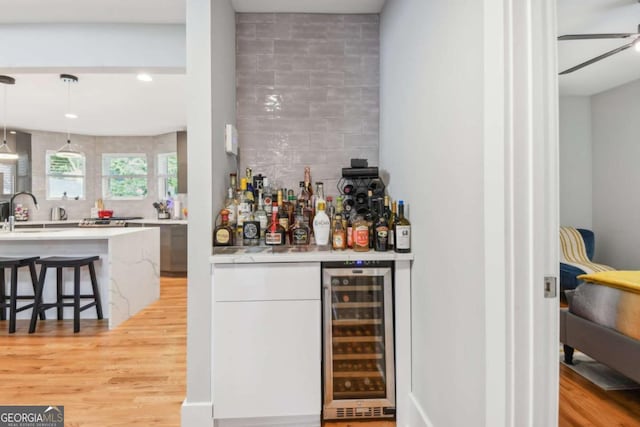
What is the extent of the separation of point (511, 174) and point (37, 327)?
13.3 ft

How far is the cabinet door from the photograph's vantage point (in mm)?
1716

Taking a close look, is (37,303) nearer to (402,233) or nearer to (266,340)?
(266,340)

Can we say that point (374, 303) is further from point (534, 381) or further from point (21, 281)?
point (21, 281)

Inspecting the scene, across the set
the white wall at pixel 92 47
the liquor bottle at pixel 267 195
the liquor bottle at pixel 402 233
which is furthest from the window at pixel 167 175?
the liquor bottle at pixel 402 233

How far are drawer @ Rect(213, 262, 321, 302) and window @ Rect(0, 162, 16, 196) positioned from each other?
20.4 ft

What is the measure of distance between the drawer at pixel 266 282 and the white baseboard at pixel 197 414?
543 millimetres

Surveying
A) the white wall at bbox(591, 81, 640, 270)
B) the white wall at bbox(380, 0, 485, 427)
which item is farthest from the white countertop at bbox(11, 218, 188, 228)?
the white wall at bbox(591, 81, 640, 270)

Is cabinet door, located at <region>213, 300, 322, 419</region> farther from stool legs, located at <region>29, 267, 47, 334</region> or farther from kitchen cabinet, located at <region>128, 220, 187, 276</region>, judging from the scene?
kitchen cabinet, located at <region>128, 220, 187, 276</region>

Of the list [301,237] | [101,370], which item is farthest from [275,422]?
[101,370]

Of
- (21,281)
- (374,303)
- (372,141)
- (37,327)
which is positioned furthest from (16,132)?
(374,303)

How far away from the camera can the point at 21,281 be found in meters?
3.40

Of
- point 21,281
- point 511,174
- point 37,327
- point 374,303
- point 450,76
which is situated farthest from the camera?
point 21,281

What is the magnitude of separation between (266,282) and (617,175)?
Answer: 15.6ft

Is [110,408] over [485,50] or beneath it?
beneath
